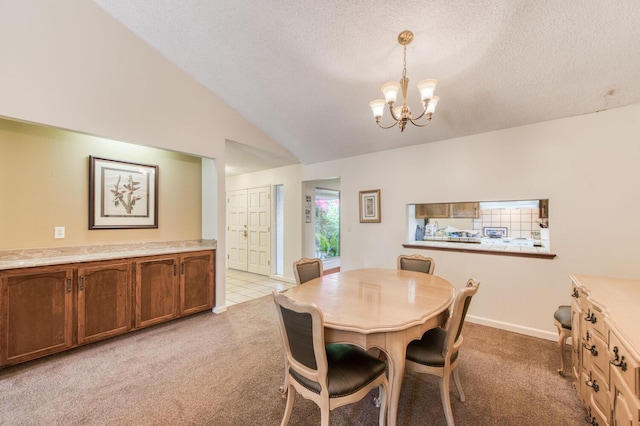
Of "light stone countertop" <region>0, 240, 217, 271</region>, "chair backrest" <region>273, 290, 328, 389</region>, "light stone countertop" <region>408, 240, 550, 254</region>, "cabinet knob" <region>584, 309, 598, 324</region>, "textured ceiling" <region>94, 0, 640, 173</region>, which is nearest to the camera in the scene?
"chair backrest" <region>273, 290, 328, 389</region>

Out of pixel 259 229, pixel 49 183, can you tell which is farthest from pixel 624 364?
pixel 259 229

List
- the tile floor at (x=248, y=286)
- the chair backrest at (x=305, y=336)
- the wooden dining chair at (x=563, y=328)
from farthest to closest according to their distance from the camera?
the tile floor at (x=248, y=286) → the wooden dining chair at (x=563, y=328) → the chair backrest at (x=305, y=336)

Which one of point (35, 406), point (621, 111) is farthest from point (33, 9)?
point (621, 111)

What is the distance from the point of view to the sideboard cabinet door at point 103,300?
255cm

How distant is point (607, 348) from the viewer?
127 centimetres

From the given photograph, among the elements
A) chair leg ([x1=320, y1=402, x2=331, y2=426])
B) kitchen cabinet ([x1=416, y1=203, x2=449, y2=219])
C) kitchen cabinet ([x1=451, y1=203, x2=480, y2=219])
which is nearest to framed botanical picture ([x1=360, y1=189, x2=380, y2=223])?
kitchen cabinet ([x1=416, y1=203, x2=449, y2=219])

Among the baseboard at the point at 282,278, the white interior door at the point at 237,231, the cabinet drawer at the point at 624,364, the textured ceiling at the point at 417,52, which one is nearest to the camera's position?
the cabinet drawer at the point at 624,364

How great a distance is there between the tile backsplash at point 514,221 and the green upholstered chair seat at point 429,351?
85.3 inches

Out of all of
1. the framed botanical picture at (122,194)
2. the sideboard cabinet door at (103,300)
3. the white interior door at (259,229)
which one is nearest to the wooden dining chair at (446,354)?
the sideboard cabinet door at (103,300)

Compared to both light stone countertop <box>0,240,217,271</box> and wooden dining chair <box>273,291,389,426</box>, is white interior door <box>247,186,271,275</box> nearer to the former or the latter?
light stone countertop <box>0,240,217,271</box>

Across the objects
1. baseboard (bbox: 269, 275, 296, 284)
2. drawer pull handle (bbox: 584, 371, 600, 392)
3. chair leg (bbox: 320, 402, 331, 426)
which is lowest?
baseboard (bbox: 269, 275, 296, 284)

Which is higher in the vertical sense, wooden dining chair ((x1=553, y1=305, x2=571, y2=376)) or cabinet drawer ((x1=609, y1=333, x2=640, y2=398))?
cabinet drawer ((x1=609, y1=333, x2=640, y2=398))

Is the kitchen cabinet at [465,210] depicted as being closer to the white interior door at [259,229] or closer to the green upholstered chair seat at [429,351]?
the green upholstered chair seat at [429,351]

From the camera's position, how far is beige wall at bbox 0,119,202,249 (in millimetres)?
2482
